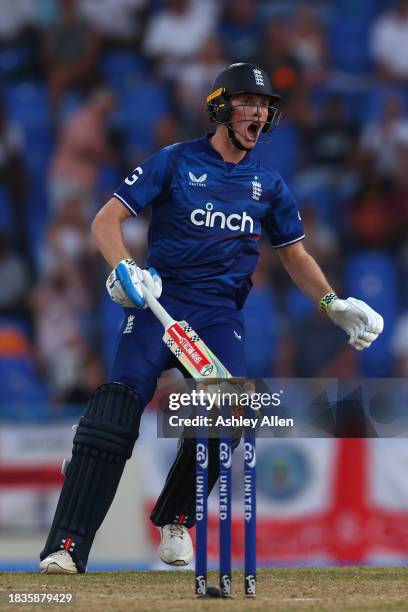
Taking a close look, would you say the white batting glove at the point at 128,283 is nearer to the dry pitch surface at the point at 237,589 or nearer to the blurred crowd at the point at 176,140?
the dry pitch surface at the point at 237,589

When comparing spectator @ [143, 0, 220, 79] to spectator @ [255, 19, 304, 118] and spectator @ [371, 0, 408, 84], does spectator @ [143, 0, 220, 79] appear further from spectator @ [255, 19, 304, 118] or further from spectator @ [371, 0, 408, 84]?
spectator @ [371, 0, 408, 84]

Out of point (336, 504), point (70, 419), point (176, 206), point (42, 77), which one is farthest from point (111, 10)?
point (176, 206)

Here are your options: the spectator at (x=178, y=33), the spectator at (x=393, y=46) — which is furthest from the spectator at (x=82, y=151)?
the spectator at (x=393, y=46)

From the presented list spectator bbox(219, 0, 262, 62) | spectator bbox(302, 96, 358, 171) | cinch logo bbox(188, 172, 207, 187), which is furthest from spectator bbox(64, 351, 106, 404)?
cinch logo bbox(188, 172, 207, 187)

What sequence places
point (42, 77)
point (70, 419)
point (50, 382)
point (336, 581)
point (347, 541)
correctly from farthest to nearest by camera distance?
point (42, 77) < point (50, 382) < point (70, 419) < point (347, 541) < point (336, 581)

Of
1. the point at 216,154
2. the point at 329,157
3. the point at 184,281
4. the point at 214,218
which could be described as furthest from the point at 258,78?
the point at 329,157

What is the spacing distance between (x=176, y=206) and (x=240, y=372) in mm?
755

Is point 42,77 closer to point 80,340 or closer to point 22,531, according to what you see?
point 80,340

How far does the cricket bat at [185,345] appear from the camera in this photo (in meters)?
5.21

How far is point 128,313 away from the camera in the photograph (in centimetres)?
575

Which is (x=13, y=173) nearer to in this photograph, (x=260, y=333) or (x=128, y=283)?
(x=260, y=333)

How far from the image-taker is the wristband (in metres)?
5.82

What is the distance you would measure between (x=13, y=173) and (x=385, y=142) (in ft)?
10.9

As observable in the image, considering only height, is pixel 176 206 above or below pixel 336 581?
above
